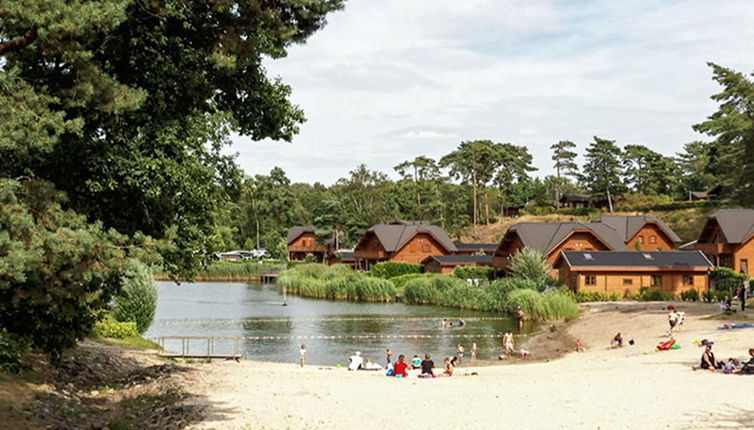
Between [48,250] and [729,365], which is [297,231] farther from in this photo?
[48,250]

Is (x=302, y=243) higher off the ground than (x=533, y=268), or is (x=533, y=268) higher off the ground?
(x=302, y=243)

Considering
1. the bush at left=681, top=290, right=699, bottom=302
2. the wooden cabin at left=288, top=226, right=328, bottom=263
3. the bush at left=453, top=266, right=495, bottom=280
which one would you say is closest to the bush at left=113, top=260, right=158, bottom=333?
the bush at left=681, top=290, right=699, bottom=302

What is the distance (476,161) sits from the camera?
12506 cm

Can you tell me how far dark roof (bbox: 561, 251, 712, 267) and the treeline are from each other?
124 ft

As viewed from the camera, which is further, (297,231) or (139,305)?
(297,231)

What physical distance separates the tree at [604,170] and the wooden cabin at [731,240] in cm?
4706

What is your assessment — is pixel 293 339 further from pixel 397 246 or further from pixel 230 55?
pixel 397 246

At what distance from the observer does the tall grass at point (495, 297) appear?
49781mm

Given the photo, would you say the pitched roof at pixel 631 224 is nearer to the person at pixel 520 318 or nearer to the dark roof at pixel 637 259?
the dark roof at pixel 637 259

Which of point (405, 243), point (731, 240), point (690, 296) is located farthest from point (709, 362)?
point (405, 243)

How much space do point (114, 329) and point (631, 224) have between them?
63.4m

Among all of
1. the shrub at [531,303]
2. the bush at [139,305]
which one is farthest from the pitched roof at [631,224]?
the bush at [139,305]

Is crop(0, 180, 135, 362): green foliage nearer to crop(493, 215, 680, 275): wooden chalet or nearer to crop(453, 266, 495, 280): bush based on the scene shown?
crop(493, 215, 680, 275): wooden chalet

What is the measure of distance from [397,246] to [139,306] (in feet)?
168
